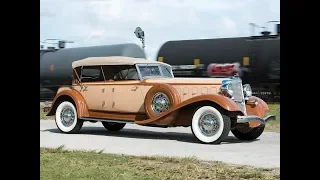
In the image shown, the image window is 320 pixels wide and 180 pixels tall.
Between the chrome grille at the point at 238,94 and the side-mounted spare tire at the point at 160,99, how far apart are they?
85 centimetres

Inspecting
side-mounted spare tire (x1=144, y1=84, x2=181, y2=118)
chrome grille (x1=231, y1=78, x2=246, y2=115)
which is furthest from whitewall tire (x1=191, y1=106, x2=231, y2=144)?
→ chrome grille (x1=231, y1=78, x2=246, y2=115)

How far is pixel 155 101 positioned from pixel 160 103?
0.29 feet

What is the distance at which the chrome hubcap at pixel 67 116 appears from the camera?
7758 mm

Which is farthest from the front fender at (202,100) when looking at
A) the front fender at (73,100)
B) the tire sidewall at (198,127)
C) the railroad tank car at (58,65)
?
the railroad tank car at (58,65)

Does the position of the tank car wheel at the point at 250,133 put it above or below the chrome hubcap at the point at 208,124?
below

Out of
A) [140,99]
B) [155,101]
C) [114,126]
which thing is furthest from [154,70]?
[114,126]

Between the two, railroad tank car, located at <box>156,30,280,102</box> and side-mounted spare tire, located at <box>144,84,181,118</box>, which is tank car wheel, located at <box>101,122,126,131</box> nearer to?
side-mounted spare tire, located at <box>144,84,181,118</box>

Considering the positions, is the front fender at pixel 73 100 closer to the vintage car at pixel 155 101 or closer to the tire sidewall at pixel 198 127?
the vintage car at pixel 155 101

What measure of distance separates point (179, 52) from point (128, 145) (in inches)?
309

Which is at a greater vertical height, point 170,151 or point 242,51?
point 242,51

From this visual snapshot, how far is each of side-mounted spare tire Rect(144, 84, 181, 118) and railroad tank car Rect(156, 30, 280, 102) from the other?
18.6 ft
